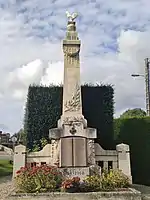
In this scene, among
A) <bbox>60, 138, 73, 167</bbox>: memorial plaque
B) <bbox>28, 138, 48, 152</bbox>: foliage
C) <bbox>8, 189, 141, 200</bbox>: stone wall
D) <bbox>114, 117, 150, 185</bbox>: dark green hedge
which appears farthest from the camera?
<bbox>28, 138, 48, 152</bbox>: foliage

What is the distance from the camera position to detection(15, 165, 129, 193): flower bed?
A: 8516 mm

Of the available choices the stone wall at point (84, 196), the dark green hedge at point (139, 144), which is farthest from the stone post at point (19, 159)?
the dark green hedge at point (139, 144)

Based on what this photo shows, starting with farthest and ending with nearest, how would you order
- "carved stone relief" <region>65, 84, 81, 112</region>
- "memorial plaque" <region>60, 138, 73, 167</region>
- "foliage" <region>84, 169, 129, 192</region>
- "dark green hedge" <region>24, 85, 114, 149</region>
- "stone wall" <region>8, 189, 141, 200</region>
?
1. "dark green hedge" <region>24, 85, 114, 149</region>
2. "carved stone relief" <region>65, 84, 81, 112</region>
3. "memorial plaque" <region>60, 138, 73, 167</region>
4. "foliage" <region>84, 169, 129, 192</region>
5. "stone wall" <region>8, 189, 141, 200</region>

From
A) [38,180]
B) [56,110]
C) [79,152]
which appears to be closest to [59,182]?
[38,180]

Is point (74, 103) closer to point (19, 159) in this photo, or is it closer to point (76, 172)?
point (76, 172)

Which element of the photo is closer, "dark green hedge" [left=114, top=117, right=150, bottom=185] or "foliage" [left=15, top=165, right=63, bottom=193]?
"foliage" [left=15, top=165, right=63, bottom=193]

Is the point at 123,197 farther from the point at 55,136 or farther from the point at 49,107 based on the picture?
the point at 49,107

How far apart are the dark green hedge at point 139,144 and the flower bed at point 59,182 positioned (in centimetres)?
392

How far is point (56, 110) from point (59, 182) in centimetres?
568

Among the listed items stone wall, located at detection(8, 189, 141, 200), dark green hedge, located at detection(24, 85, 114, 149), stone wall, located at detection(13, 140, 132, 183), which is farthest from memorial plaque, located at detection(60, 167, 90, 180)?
dark green hedge, located at detection(24, 85, 114, 149)

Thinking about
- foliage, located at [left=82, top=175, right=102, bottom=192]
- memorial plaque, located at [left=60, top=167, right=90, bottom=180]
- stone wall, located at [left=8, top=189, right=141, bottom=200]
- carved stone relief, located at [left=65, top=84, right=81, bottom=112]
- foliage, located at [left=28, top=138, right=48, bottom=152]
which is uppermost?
carved stone relief, located at [left=65, top=84, right=81, bottom=112]

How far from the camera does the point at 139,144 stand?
44.1ft

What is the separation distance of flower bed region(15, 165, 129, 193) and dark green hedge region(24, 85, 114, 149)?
16.0 ft

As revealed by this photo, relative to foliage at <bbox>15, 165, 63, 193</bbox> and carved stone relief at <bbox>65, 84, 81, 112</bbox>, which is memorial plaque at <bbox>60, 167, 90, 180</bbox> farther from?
carved stone relief at <bbox>65, 84, 81, 112</bbox>
